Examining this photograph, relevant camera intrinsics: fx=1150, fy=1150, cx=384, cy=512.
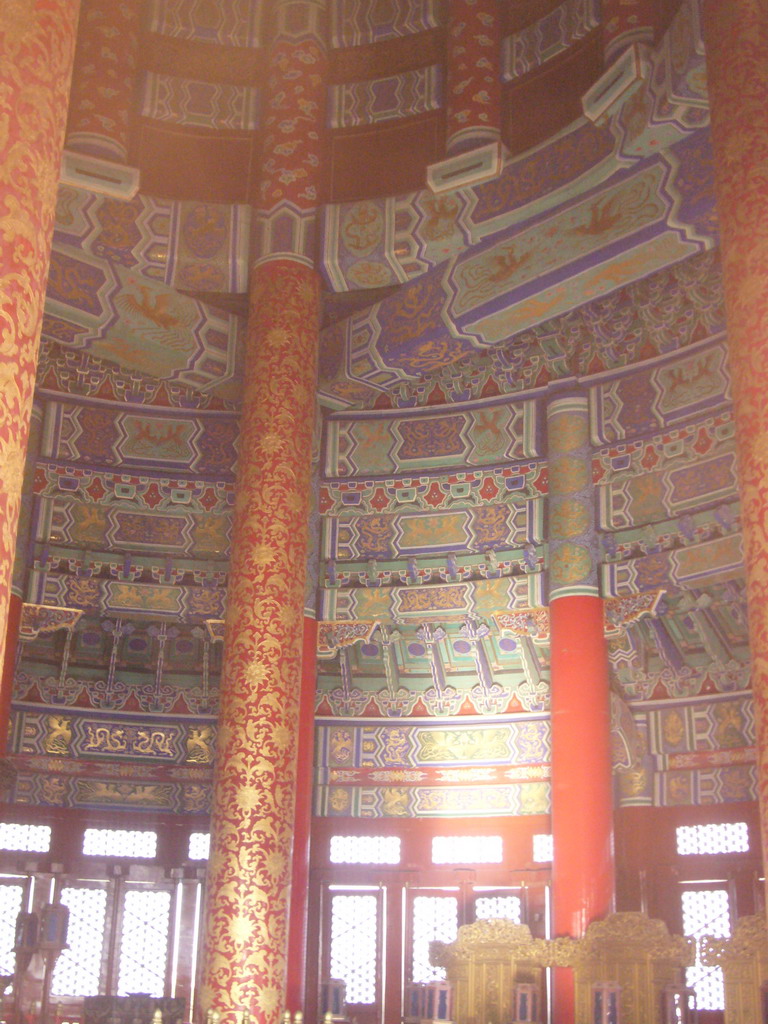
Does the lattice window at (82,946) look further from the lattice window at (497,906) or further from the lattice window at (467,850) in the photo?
the lattice window at (497,906)

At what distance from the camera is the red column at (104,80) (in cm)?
716

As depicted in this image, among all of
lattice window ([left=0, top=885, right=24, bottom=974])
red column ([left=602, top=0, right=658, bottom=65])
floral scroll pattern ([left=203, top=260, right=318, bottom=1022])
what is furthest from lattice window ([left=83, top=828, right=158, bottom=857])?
red column ([left=602, top=0, right=658, bottom=65])

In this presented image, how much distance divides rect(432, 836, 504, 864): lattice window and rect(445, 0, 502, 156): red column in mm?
6252

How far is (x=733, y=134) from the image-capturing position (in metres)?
4.54

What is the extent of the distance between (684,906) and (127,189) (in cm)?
725

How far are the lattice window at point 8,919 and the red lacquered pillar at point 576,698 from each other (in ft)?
16.5

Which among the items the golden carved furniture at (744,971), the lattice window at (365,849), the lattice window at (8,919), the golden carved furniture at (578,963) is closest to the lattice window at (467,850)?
the lattice window at (365,849)

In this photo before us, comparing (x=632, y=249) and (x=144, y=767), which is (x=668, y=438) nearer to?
(x=632, y=249)

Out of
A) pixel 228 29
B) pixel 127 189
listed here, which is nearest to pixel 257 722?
pixel 127 189

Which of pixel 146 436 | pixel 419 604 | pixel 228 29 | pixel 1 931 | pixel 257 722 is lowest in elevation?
pixel 1 931

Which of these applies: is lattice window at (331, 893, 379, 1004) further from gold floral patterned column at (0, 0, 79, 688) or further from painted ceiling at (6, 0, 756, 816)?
gold floral patterned column at (0, 0, 79, 688)

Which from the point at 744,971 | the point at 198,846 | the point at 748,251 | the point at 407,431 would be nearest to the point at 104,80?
the point at 407,431

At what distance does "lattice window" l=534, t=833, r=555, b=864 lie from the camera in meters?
10.2

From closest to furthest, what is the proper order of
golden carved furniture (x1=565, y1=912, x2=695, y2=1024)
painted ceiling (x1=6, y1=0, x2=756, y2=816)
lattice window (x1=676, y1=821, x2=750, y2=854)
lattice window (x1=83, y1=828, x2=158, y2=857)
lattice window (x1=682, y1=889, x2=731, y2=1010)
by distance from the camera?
golden carved furniture (x1=565, y1=912, x2=695, y2=1024), painted ceiling (x1=6, y1=0, x2=756, y2=816), lattice window (x1=682, y1=889, x2=731, y2=1010), lattice window (x1=676, y1=821, x2=750, y2=854), lattice window (x1=83, y1=828, x2=158, y2=857)
